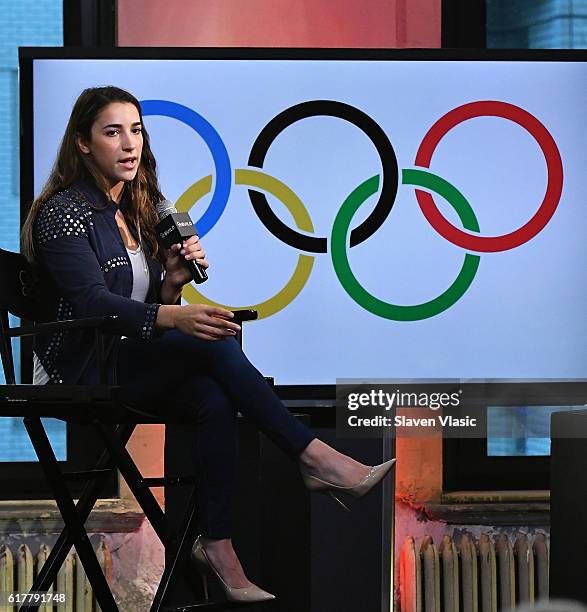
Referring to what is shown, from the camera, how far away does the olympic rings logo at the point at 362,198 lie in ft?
10.9

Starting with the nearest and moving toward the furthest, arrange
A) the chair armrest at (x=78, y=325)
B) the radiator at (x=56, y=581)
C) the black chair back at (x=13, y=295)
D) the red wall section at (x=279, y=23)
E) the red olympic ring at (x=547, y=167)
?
the chair armrest at (x=78, y=325)
the black chair back at (x=13, y=295)
the radiator at (x=56, y=581)
the red olympic ring at (x=547, y=167)
the red wall section at (x=279, y=23)

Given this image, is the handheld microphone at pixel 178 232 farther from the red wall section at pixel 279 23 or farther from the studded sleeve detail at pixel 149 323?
the red wall section at pixel 279 23

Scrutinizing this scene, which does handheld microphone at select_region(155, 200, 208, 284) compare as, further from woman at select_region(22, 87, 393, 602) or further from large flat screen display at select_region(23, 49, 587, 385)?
large flat screen display at select_region(23, 49, 587, 385)

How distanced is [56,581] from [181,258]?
4.31 feet

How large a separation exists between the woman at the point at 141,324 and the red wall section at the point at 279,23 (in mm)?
965

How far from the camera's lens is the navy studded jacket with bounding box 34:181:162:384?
2.40 meters

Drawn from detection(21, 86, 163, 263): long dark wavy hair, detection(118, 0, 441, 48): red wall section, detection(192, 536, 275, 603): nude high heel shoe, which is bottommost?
detection(192, 536, 275, 603): nude high heel shoe

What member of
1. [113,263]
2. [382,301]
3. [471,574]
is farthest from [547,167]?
[113,263]

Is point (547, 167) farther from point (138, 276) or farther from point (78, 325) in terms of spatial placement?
point (78, 325)

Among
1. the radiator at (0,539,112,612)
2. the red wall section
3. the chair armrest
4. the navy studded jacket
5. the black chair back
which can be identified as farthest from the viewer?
the red wall section

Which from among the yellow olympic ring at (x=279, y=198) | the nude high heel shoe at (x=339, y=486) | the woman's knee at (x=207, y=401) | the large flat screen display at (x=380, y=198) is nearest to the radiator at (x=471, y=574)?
the large flat screen display at (x=380, y=198)

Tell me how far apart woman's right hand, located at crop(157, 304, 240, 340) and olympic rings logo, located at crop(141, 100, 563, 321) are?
0.97 metres

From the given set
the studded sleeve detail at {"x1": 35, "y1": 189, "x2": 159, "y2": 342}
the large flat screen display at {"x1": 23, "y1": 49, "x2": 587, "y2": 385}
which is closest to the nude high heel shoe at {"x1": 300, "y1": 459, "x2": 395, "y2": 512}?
the studded sleeve detail at {"x1": 35, "y1": 189, "x2": 159, "y2": 342}

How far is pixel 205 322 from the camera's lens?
232cm
